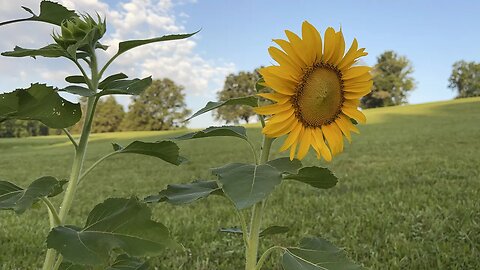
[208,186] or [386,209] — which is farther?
[386,209]

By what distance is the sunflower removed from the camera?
86cm

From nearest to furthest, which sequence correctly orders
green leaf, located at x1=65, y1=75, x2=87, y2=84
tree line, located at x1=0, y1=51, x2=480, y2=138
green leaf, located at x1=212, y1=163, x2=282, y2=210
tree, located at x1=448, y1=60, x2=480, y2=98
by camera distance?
green leaf, located at x1=212, y1=163, x2=282, y2=210
green leaf, located at x1=65, y1=75, x2=87, y2=84
tree line, located at x1=0, y1=51, x2=480, y2=138
tree, located at x1=448, y1=60, x2=480, y2=98

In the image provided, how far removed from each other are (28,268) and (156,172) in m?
6.13

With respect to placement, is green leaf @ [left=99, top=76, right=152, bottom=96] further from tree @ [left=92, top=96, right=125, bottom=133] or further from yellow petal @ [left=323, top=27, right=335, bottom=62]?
tree @ [left=92, top=96, right=125, bottom=133]

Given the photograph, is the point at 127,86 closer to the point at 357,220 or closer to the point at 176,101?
the point at 357,220

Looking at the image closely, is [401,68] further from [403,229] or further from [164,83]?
[403,229]

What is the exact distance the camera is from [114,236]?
85cm

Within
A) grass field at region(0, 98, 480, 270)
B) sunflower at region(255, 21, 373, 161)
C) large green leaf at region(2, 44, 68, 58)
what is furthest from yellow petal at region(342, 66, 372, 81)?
grass field at region(0, 98, 480, 270)

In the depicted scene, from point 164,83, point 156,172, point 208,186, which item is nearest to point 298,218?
point 208,186

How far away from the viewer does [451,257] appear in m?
2.58

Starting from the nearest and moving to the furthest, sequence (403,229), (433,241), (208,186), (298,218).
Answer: (208,186)
(433,241)
(403,229)
(298,218)

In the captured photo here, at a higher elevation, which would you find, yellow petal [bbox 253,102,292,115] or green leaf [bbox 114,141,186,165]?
yellow petal [bbox 253,102,292,115]

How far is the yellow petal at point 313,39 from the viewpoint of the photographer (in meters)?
0.87

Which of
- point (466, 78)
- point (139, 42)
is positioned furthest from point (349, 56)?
point (466, 78)
